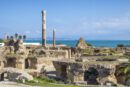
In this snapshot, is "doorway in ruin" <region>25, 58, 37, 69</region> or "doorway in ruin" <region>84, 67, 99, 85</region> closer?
"doorway in ruin" <region>84, 67, 99, 85</region>

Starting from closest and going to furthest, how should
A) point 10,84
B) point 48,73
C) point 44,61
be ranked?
point 10,84 < point 48,73 < point 44,61

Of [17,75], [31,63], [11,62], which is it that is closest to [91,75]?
[17,75]

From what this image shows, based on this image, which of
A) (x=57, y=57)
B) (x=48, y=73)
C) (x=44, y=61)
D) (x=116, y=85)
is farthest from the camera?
(x=57, y=57)

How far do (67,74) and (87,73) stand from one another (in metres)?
1.93

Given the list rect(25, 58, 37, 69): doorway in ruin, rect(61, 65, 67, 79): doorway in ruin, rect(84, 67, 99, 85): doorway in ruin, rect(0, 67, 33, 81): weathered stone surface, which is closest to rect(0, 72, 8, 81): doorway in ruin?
rect(0, 67, 33, 81): weathered stone surface

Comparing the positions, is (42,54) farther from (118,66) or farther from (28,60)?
(118,66)

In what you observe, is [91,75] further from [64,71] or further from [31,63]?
[31,63]

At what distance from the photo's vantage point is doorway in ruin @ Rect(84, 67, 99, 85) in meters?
41.8

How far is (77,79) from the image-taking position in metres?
41.2

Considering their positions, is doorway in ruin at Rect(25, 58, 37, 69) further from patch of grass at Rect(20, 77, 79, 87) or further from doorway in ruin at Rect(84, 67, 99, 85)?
doorway in ruin at Rect(84, 67, 99, 85)

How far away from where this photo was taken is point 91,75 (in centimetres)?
4234

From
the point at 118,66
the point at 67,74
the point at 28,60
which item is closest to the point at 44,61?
the point at 28,60

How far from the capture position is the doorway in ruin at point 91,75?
137 feet

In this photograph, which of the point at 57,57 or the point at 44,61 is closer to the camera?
the point at 44,61
